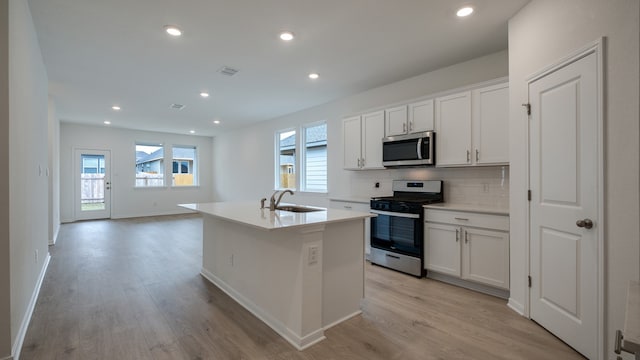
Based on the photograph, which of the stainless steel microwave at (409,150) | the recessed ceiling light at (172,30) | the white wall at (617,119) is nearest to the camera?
the white wall at (617,119)

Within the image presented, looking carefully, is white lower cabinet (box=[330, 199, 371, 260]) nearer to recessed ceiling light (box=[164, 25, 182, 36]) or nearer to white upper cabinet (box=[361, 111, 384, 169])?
white upper cabinet (box=[361, 111, 384, 169])

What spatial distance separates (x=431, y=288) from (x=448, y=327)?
86 cm

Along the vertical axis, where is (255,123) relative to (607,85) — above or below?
above

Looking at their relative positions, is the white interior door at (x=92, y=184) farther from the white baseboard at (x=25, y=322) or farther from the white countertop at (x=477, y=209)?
the white countertop at (x=477, y=209)

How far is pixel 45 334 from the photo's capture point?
227cm

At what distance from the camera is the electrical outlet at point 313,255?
214 centimetres

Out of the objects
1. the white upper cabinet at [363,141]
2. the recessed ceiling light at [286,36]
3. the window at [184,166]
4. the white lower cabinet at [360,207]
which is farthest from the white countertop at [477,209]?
the window at [184,166]

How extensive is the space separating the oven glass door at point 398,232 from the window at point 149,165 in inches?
310

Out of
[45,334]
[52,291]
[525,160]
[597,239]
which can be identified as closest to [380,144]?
[525,160]

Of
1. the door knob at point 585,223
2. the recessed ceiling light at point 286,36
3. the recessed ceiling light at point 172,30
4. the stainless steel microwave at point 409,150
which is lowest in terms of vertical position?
the door knob at point 585,223

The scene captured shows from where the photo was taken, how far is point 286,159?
22.6 feet

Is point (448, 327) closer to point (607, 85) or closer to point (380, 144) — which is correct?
point (607, 85)

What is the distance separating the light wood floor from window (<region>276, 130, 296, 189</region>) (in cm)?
334

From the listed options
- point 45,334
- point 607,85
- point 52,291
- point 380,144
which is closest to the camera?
point 607,85
